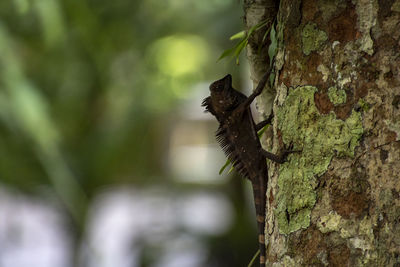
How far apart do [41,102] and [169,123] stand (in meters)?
3.83

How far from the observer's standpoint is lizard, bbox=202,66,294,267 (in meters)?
1.94

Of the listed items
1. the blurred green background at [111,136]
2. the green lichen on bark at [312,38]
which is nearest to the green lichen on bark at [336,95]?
the green lichen on bark at [312,38]

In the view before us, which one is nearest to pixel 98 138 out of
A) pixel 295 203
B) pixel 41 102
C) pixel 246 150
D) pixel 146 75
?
pixel 146 75

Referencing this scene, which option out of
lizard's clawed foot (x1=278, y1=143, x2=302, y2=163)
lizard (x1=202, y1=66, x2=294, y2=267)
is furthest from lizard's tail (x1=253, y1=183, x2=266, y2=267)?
lizard's clawed foot (x1=278, y1=143, x2=302, y2=163)

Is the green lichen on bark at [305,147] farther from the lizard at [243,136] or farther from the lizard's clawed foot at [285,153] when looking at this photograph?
the lizard at [243,136]

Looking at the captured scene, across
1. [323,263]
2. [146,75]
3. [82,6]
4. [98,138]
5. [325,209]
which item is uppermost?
[82,6]

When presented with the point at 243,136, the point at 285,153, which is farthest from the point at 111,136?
the point at 285,153

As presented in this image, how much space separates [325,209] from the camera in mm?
1575

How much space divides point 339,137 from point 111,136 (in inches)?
212

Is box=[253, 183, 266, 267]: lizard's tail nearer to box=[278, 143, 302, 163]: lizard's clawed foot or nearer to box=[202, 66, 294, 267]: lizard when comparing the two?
box=[202, 66, 294, 267]: lizard

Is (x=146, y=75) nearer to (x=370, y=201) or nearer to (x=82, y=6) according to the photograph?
(x=82, y=6)

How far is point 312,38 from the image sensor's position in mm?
1655

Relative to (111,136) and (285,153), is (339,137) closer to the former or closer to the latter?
(285,153)

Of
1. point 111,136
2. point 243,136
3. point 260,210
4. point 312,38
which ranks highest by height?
point 111,136
